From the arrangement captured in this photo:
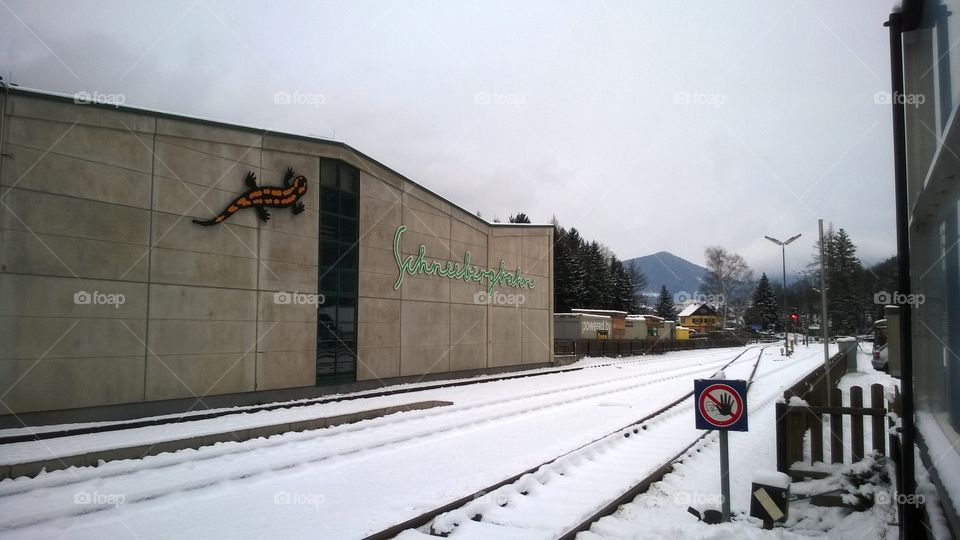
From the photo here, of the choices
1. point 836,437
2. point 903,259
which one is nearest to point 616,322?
point 836,437

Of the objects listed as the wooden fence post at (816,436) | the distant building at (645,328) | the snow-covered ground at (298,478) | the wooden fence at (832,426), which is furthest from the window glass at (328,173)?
the distant building at (645,328)

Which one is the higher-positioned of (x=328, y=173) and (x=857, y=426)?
(x=328, y=173)

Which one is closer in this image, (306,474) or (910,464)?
(910,464)

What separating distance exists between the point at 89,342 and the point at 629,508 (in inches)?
481

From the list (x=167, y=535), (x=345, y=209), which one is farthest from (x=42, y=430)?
(x=345, y=209)

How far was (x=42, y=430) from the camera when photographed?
38.2 feet

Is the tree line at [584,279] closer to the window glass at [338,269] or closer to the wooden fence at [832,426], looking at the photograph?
the window glass at [338,269]

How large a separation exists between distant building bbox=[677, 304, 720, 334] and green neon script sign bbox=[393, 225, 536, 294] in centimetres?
9430

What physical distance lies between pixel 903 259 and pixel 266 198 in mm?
16019

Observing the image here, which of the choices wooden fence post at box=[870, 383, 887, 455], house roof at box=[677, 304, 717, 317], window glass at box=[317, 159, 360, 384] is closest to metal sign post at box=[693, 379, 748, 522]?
wooden fence post at box=[870, 383, 887, 455]

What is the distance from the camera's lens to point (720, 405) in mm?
6977

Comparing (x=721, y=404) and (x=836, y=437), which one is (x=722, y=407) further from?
(x=836, y=437)

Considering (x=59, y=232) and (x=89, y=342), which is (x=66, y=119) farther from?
(x=89, y=342)

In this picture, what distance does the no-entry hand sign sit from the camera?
6836 mm
